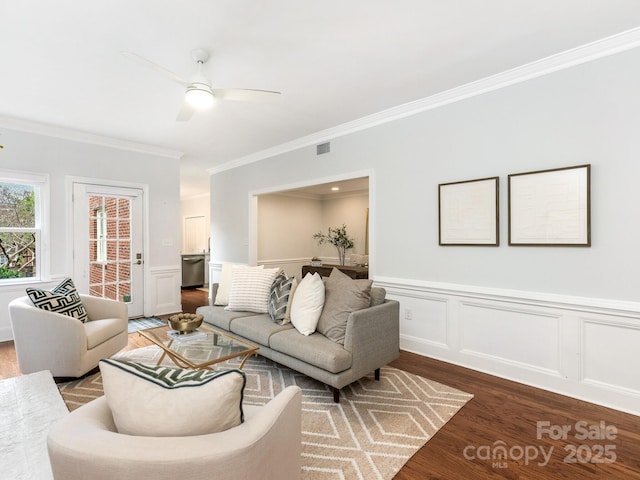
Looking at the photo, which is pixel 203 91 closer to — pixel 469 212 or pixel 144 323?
pixel 469 212

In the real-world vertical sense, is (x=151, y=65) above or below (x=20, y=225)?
above

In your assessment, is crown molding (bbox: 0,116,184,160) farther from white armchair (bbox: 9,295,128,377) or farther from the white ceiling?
white armchair (bbox: 9,295,128,377)

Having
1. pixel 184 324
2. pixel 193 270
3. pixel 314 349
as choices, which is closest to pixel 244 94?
pixel 184 324

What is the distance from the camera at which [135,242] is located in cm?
508

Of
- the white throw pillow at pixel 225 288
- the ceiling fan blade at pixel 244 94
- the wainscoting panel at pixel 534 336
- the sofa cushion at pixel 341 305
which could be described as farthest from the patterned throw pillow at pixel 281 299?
the ceiling fan blade at pixel 244 94

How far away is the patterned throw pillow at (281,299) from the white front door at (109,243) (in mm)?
2915

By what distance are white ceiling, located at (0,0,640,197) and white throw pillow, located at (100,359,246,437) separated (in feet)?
6.95

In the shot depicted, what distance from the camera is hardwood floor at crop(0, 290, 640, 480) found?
5.97 feet

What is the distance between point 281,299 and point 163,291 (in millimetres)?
3110

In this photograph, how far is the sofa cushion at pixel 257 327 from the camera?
2.92 meters

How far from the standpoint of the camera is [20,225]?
4.16 m

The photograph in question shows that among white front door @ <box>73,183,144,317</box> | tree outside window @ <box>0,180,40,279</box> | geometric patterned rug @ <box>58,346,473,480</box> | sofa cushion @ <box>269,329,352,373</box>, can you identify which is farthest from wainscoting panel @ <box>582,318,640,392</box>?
tree outside window @ <box>0,180,40,279</box>

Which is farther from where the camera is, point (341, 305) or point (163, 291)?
point (163, 291)

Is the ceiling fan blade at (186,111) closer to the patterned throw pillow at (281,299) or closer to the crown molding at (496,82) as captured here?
the patterned throw pillow at (281,299)
